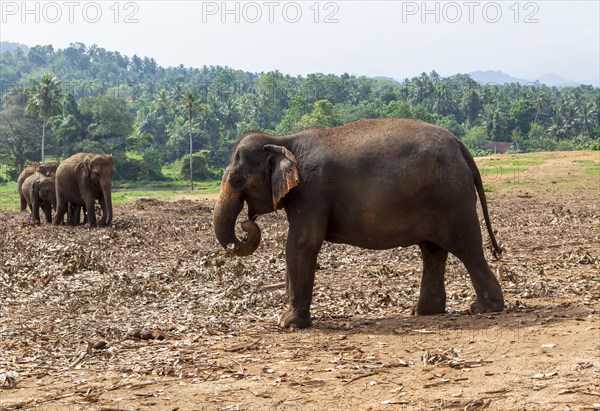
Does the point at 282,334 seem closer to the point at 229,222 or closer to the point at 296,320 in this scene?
the point at 296,320

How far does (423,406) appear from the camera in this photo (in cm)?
638

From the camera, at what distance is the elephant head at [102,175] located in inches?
906

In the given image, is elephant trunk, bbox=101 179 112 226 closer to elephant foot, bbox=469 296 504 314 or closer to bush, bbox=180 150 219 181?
elephant foot, bbox=469 296 504 314

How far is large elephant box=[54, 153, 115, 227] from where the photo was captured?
76.0 feet

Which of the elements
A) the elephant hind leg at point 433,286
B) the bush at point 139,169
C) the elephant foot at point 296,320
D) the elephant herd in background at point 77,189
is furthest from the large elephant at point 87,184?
the bush at point 139,169

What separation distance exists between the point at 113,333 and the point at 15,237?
41.1ft

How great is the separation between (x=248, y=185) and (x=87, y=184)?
14.3 meters

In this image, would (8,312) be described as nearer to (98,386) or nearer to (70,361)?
(70,361)

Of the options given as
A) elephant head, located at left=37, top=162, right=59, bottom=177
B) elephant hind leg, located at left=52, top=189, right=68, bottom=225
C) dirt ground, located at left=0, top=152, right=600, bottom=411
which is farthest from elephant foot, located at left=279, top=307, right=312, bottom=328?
elephant head, located at left=37, top=162, right=59, bottom=177

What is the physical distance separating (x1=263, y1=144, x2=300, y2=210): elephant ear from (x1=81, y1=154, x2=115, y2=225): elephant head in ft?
45.7

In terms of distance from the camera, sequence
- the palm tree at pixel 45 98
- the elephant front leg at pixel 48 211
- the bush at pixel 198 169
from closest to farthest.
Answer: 1. the elephant front leg at pixel 48 211
2. the palm tree at pixel 45 98
3. the bush at pixel 198 169

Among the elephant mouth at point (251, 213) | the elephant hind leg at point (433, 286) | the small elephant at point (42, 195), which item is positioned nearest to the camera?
the elephant hind leg at point (433, 286)

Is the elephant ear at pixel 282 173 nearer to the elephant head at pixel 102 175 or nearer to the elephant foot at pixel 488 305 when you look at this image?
the elephant foot at pixel 488 305

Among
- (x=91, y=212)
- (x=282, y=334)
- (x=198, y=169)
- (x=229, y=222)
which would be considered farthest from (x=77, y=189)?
(x=198, y=169)
